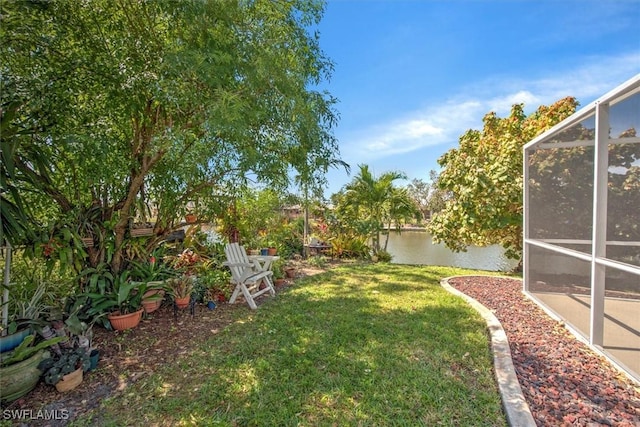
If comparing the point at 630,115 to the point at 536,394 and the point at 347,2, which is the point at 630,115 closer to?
the point at 536,394

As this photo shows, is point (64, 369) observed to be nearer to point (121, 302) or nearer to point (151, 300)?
point (121, 302)

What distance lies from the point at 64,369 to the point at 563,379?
3.71 metres

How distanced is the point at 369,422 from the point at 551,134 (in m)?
3.82

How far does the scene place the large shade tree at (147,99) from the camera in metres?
2.22

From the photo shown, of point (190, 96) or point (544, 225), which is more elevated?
point (190, 96)

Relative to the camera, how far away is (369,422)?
168 centimetres

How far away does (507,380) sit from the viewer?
2035 millimetres

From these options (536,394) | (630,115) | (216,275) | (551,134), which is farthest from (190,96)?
(551,134)

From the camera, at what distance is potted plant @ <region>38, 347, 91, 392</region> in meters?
1.93

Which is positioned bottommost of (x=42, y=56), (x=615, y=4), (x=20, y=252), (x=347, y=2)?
(x=20, y=252)

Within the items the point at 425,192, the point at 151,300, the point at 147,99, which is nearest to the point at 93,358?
the point at 151,300

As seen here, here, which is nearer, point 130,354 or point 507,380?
point 507,380

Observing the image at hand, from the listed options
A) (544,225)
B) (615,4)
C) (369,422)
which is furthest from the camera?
(544,225)

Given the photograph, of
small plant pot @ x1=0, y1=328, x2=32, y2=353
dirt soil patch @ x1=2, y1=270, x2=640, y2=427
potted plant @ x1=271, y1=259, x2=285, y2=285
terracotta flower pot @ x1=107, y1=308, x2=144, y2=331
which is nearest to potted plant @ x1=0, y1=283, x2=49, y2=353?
small plant pot @ x1=0, y1=328, x2=32, y2=353
